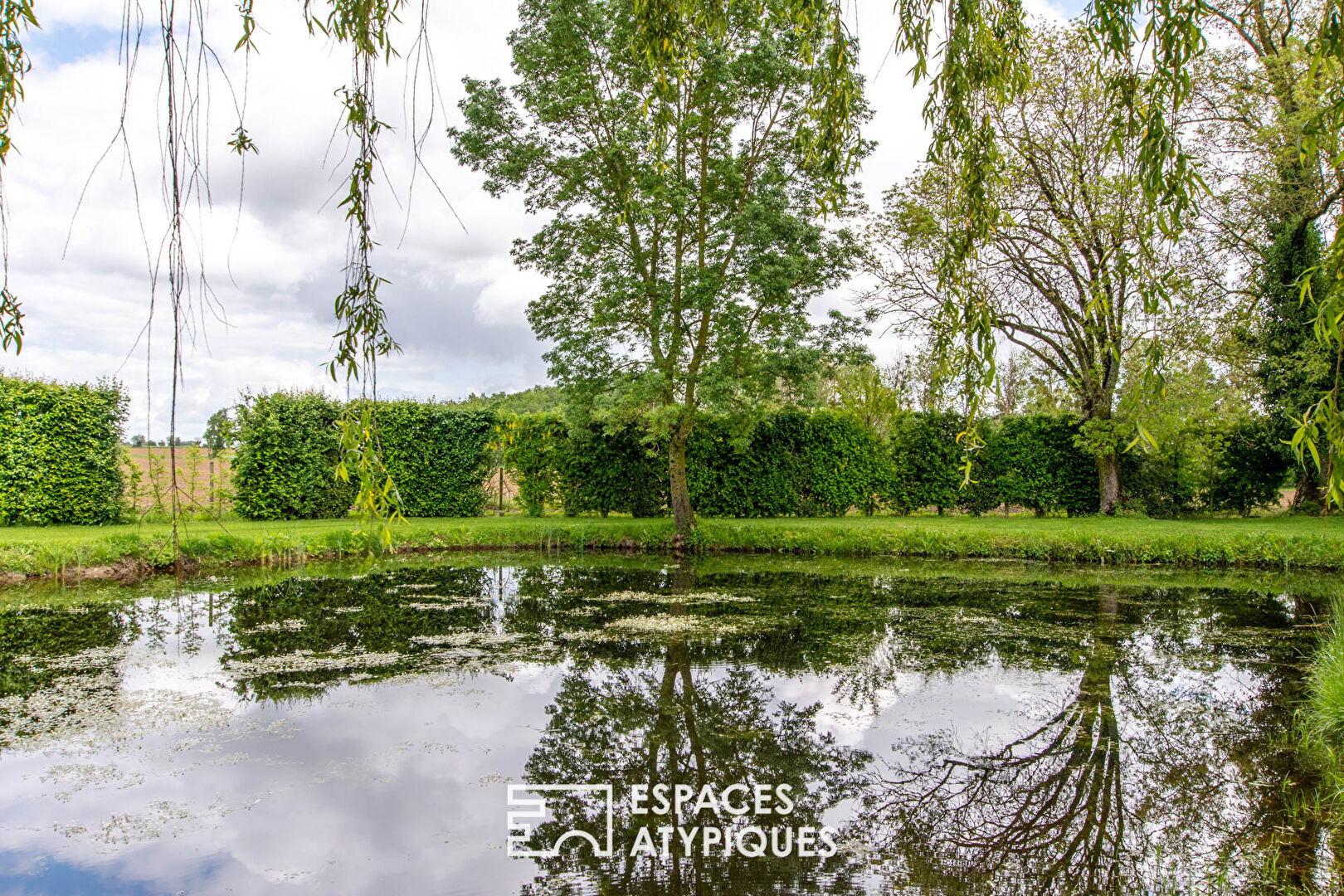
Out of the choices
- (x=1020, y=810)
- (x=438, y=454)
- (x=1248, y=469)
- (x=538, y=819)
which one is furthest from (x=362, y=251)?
(x=1248, y=469)

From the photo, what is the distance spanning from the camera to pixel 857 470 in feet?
49.6

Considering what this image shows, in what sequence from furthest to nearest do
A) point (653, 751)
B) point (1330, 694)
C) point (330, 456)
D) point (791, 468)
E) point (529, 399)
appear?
1. point (529, 399)
2. point (791, 468)
3. point (330, 456)
4. point (1330, 694)
5. point (653, 751)

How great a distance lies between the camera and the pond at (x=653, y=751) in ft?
9.77

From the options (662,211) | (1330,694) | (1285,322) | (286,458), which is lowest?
(1330,694)

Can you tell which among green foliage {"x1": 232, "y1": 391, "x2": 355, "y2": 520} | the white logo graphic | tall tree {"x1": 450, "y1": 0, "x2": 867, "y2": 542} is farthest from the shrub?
the white logo graphic

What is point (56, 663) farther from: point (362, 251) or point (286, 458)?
point (286, 458)

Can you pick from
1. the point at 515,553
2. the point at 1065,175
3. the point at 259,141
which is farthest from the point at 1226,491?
the point at 259,141

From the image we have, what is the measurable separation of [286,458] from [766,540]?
8.29 metres

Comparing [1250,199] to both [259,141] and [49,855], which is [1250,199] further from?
[49,855]

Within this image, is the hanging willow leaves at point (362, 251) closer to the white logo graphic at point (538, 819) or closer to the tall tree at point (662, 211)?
the white logo graphic at point (538, 819)

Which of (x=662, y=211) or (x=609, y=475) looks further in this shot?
(x=609, y=475)

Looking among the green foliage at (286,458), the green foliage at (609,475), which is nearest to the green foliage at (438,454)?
the green foliage at (286,458)

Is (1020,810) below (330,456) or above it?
below

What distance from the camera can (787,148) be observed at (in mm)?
11523
